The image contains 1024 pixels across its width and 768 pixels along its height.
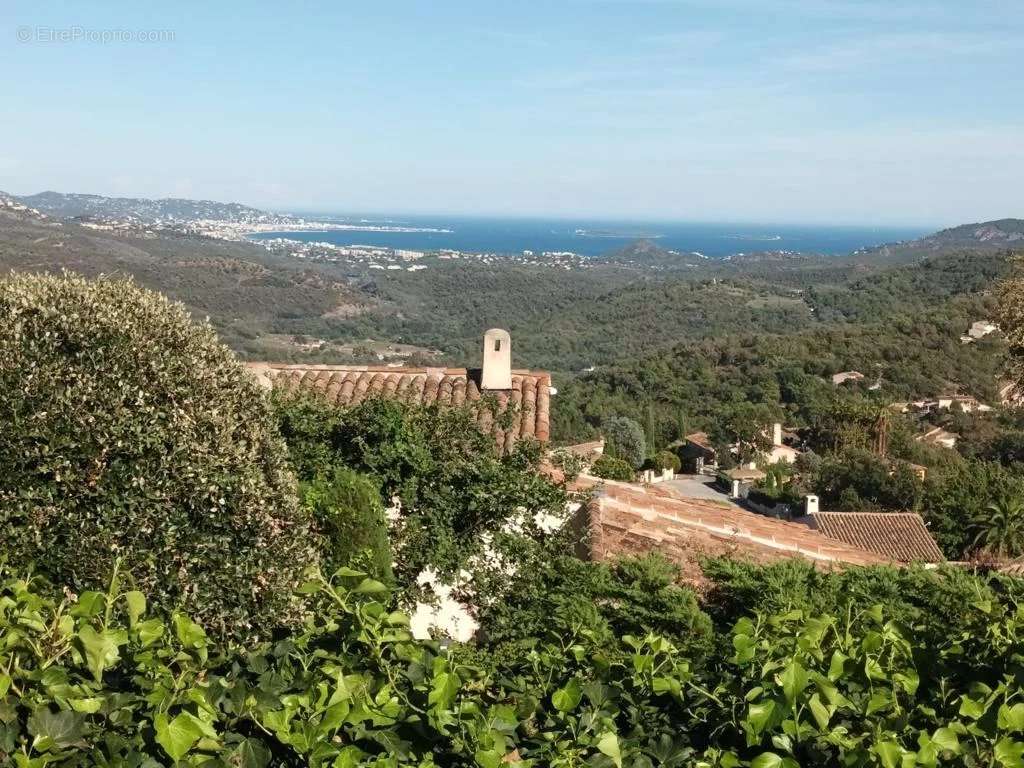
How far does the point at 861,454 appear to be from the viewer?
3750 cm

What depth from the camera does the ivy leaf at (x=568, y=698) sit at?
105 inches

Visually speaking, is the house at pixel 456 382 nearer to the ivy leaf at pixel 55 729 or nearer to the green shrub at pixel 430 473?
the green shrub at pixel 430 473

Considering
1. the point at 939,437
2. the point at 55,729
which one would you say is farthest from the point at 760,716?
the point at 939,437

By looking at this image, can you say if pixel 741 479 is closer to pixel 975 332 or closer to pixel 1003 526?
pixel 1003 526

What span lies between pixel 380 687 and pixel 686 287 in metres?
115

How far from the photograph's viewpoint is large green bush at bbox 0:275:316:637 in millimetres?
4434

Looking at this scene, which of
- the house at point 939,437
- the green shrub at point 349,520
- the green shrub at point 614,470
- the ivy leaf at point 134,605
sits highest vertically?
the ivy leaf at point 134,605

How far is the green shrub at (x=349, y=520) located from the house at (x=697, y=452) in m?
42.2

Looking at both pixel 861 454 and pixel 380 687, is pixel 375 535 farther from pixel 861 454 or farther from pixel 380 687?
pixel 861 454

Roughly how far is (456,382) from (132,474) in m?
6.44

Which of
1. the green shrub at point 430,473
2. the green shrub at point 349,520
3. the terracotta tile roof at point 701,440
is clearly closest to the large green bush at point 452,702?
the green shrub at point 349,520

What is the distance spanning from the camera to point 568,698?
2684mm

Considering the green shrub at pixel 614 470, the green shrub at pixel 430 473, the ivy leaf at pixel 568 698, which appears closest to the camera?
the ivy leaf at pixel 568 698

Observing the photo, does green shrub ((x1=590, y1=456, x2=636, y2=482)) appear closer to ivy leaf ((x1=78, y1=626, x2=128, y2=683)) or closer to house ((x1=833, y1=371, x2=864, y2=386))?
ivy leaf ((x1=78, y1=626, x2=128, y2=683))
